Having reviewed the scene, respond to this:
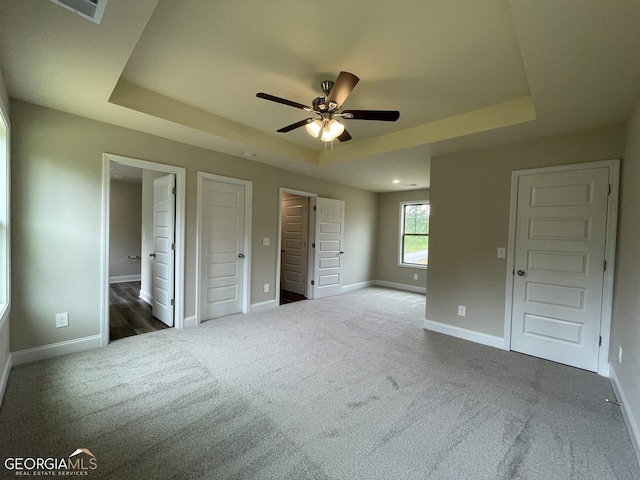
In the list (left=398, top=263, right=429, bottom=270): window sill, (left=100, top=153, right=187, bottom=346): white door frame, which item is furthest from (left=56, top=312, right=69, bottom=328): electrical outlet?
(left=398, top=263, right=429, bottom=270): window sill

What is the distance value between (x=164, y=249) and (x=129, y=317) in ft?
3.76

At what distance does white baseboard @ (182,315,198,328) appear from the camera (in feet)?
11.8

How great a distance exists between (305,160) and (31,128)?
2.98 meters

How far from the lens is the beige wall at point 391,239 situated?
643 centimetres

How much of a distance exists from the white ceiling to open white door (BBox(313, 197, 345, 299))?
7.68 ft

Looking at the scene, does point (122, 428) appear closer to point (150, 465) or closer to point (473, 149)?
point (150, 465)

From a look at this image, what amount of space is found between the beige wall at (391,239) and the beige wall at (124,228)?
5966 millimetres

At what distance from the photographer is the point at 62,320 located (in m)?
2.73

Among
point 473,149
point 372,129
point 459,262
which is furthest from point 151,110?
point 459,262

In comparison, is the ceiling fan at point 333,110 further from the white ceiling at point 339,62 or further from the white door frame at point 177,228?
the white door frame at point 177,228

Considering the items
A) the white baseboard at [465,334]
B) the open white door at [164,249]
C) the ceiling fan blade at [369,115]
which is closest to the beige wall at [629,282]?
the white baseboard at [465,334]

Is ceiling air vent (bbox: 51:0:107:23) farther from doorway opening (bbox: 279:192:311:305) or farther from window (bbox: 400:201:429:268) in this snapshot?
window (bbox: 400:201:429:268)

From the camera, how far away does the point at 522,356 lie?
3002mm

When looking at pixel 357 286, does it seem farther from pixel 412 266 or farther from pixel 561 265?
pixel 561 265
